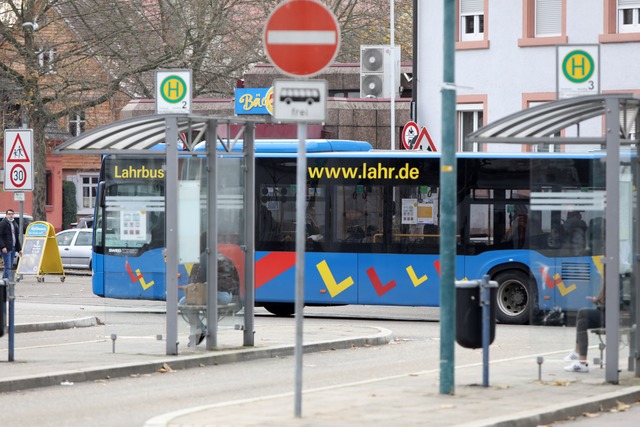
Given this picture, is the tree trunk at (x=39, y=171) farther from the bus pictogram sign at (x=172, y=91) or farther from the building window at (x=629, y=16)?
the bus pictogram sign at (x=172, y=91)

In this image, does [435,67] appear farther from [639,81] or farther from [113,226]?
[113,226]

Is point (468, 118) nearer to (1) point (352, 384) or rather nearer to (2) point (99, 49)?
(2) point (99, 49)

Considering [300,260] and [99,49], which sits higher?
[99,49]

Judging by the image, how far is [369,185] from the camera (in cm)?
2530

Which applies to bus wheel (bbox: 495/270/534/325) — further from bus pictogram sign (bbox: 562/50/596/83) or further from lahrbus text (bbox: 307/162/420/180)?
bus pictogram sign (bbox: 562/50/596/83)

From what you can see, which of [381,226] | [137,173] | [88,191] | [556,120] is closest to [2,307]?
[137,173]

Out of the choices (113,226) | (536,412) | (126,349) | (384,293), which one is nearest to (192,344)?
(126,349)

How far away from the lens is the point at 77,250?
4441cm

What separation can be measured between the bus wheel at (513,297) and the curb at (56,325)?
6.87 metres

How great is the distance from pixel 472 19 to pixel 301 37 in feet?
89.6

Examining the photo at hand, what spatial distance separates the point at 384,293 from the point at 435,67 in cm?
1393

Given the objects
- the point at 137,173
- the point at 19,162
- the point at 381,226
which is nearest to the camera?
the point at 137,173

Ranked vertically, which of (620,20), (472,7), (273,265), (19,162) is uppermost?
(472,7)

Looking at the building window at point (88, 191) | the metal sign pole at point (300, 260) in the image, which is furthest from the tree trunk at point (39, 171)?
the metal sign pole at point (300, 260)
